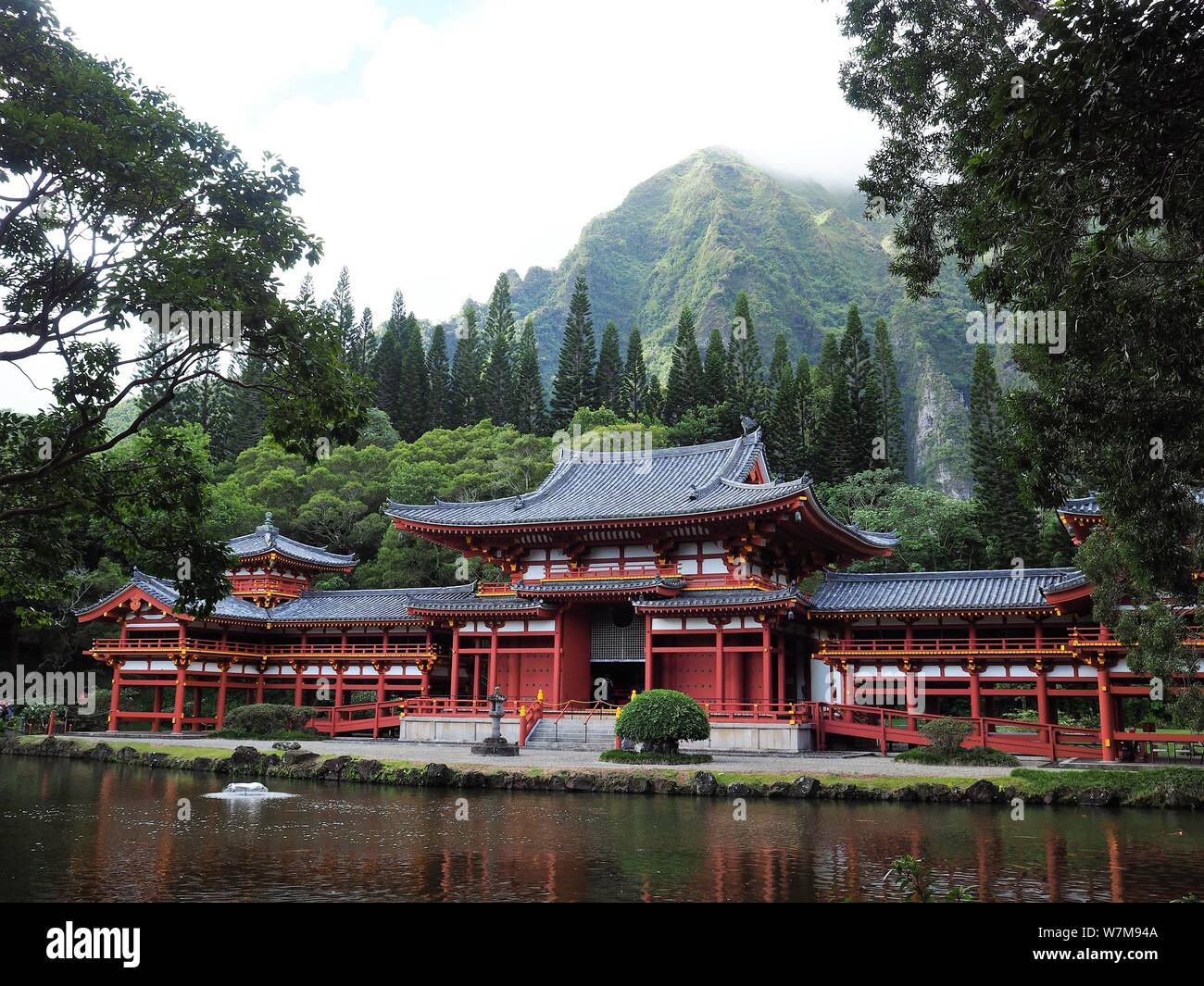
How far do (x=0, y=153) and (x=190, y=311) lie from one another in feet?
8.65

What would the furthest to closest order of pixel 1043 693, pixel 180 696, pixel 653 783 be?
pixel 180 696 < pixel 1043 693 < pixel 653 783

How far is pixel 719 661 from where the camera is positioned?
31.0 metres

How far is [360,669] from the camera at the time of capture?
1551 inches

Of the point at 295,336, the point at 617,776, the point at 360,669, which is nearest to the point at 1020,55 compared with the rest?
the point at 295,336

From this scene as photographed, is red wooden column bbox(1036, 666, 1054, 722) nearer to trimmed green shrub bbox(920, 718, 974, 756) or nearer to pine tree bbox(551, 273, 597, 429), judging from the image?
trimmed green shrub bbox(920, 718, 974, 756)

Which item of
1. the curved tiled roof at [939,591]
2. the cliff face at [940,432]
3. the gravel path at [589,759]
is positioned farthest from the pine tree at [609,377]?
the gravel path at [589,759]

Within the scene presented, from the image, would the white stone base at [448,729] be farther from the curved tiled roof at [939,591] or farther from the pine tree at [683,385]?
the pine tree at [683,385]

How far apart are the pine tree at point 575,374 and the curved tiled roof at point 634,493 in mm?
33331

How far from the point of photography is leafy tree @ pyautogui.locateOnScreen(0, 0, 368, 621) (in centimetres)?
1122

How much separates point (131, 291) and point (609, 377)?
67.6m

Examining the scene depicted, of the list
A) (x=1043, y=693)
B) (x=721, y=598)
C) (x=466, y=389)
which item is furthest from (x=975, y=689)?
(x=466, y=389)

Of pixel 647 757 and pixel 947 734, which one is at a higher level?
pixel 947 734

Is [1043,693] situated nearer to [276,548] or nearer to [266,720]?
[266,720]

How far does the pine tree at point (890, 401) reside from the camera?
70438 millimetres
